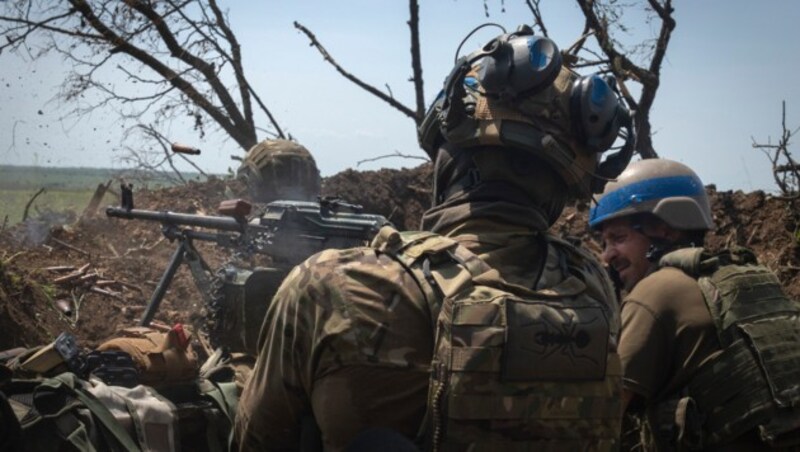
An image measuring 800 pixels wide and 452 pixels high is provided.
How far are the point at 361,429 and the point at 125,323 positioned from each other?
5750mm

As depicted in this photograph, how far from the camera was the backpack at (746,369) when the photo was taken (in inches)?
120

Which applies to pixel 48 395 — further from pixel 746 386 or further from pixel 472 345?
pixel 746 386

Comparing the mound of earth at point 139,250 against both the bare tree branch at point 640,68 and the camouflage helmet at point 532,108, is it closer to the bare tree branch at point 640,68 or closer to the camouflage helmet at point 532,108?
the bare tree branch at point 640,68

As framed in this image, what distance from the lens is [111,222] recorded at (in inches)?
369

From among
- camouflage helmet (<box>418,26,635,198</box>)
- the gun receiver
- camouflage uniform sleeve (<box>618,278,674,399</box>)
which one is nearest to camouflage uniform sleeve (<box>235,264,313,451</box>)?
camouflage helmet (<box>418,26,635,198</box>)

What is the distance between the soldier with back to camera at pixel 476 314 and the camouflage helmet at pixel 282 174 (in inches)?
157

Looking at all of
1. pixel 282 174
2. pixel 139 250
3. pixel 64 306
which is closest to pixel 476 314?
pixel 282 174

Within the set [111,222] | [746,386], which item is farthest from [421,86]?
[746,386]

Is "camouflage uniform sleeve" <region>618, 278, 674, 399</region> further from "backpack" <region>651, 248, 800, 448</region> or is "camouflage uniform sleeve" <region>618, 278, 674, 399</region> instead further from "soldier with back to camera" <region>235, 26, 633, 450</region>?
"soldier with back to camera" <region>235, 26, 633, 450</region>

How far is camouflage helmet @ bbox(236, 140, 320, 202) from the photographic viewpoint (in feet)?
21.1

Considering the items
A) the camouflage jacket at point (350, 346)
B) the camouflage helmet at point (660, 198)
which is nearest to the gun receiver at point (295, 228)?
the camouflage helmet at point (660, 198)

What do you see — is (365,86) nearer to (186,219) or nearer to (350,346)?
(186,219)

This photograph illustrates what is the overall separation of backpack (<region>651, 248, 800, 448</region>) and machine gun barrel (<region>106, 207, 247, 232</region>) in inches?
144

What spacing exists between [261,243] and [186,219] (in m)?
1.15
